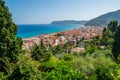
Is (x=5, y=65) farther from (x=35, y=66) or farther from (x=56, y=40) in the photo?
(x=56, y=40)

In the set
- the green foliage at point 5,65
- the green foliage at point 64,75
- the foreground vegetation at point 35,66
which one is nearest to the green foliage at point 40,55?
the foreground vegetation at point 35,66

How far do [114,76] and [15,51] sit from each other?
24.7 ft

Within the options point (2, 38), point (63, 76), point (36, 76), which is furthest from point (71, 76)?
point (2, 38)

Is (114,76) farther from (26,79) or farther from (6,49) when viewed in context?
(6,49)

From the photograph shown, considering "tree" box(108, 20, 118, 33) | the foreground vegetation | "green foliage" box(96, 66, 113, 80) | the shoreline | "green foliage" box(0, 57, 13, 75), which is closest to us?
the foreground vegetation

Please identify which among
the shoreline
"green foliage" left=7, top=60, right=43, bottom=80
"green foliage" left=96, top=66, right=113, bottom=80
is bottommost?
the shoreline

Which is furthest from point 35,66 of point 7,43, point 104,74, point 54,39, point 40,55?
point 54,39

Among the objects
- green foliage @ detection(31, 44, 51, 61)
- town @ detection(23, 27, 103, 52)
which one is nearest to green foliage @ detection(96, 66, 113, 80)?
green foliage @ detection(31, 44, 51, 61)

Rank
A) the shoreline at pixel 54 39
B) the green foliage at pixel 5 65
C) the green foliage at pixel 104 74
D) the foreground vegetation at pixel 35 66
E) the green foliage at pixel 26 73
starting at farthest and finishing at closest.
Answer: the shoreline at pixel 54 39, the green foliage at pixel 5 65, the green foliage at pixel 104 74, the foreground vegetation at pixel 35 66, the green foliage at pixel 26 73

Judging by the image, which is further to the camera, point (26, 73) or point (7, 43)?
point (7, 43)

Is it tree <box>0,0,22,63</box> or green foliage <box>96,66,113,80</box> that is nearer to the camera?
green foliage <box>96,66,113,80</box>

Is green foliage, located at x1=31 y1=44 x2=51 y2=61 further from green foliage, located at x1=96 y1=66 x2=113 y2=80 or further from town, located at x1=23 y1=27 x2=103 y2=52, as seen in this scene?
town, located at x1=23 y1=27 x2=103 y2=52

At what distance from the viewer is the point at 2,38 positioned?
16.7 m

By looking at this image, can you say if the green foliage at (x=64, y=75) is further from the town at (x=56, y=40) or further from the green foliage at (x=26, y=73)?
the town at (x=56, y=40)
